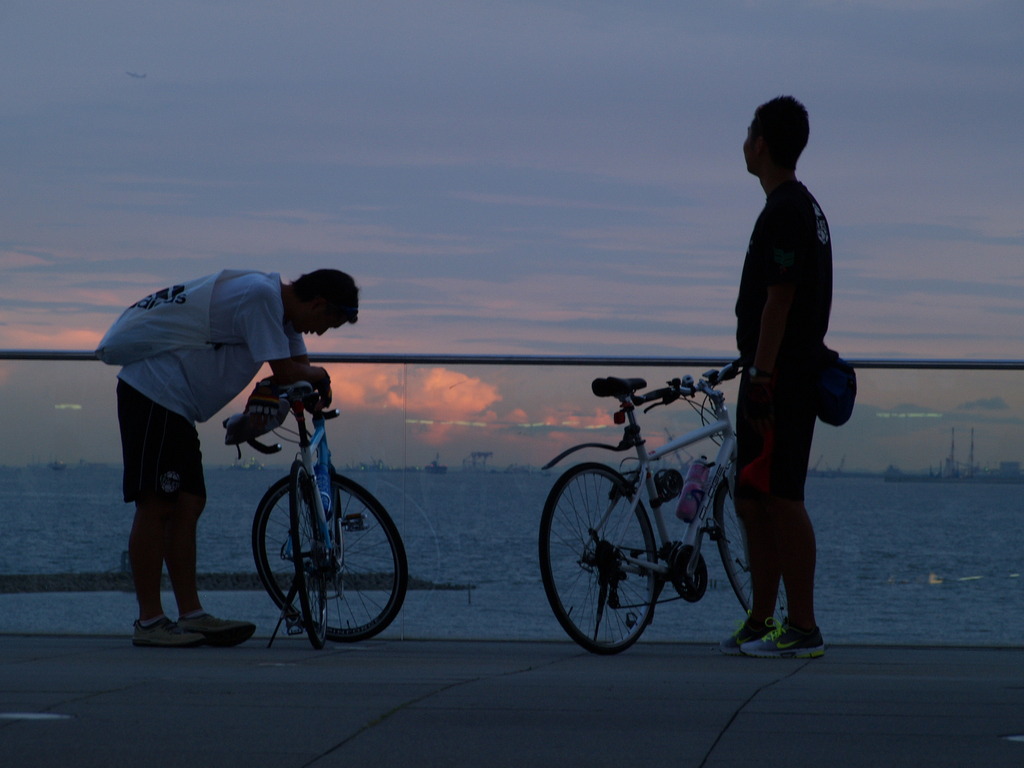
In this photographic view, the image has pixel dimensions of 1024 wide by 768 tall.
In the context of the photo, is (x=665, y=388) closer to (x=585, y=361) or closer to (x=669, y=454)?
(x=669, y=454)

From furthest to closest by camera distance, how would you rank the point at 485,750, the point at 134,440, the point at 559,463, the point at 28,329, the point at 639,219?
1. the point at 639,219
2. the point at 28,329
3. the point at 559,463
4. the point at 134,440
5. the point at 485,750

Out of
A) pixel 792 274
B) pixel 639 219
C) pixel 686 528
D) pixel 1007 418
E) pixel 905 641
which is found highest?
pixel 639 219

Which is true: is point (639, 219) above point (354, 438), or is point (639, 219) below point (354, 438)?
above

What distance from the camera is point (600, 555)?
180 inches

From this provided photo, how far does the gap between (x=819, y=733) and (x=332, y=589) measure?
225 centimetres

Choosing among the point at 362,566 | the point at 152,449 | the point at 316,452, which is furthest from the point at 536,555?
the point at 152,449

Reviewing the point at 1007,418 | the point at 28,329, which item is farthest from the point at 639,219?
the point at 1007,418

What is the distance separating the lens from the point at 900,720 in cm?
293

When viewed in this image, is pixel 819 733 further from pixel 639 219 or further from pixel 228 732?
pixel 639 219

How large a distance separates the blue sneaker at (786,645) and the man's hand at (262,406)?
174 cm

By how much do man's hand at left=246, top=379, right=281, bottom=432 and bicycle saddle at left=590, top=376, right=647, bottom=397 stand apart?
109 centimetres

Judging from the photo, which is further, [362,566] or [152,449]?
[362,566]

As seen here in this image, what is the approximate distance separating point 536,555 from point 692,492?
719 millimetres

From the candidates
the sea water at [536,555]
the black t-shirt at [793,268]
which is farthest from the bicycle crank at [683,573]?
the black t-shirt at [793,268]
